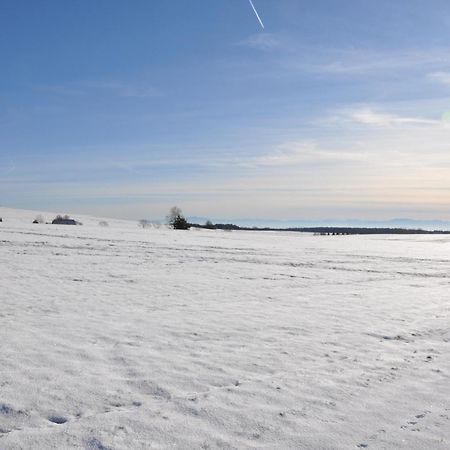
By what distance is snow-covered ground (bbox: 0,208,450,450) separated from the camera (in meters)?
5.64

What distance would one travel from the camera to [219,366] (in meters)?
8.12

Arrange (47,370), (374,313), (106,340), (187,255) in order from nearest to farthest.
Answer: (47,370), (106,340), (374,313), (187,255)

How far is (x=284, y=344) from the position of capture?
9.76m

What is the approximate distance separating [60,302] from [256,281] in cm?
904

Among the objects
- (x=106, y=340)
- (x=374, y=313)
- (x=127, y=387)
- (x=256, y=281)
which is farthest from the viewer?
(x=256, y=281)

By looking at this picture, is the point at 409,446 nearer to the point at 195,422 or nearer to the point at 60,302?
the point at 195,422

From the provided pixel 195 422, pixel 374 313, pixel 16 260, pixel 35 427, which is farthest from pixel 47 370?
pixel 16 260

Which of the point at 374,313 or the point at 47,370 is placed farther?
the point at 374,313

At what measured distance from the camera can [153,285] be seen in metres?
17.9

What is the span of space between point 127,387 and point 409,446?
12.8 ft

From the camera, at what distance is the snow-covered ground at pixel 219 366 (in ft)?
18.5

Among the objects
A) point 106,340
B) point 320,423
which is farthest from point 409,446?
point 106,340

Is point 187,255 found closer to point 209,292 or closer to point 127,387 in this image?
point 209,292

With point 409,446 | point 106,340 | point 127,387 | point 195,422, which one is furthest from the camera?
point 106,340
